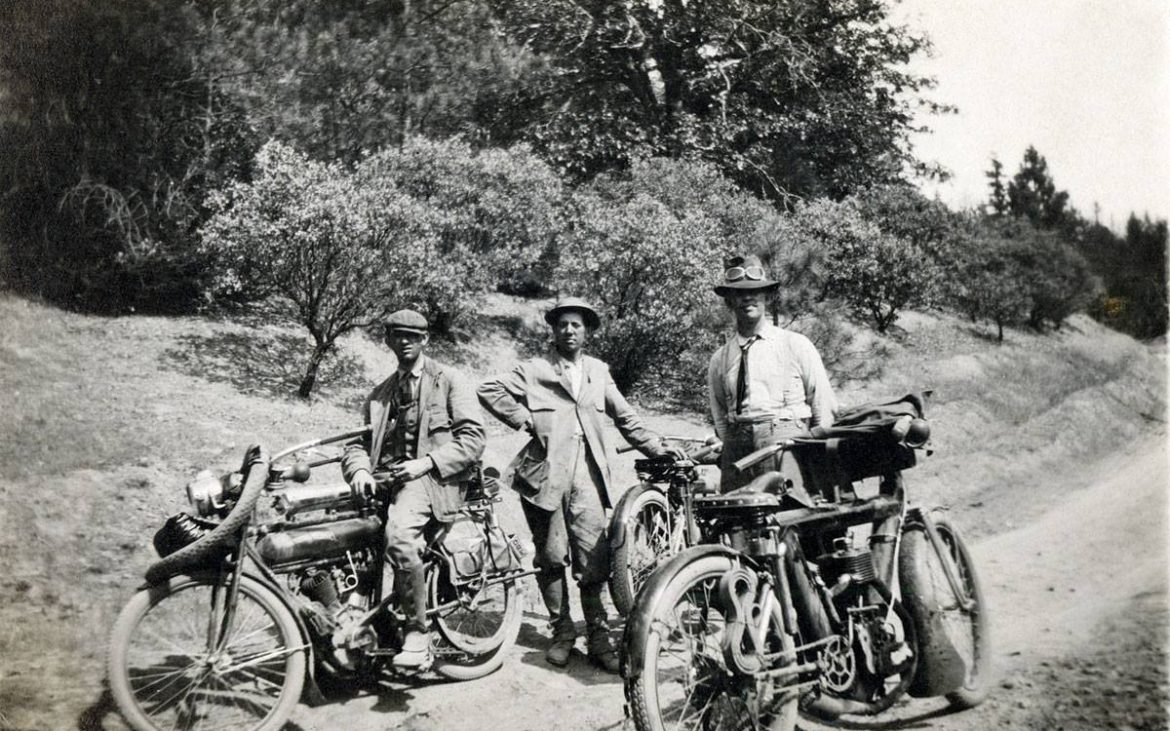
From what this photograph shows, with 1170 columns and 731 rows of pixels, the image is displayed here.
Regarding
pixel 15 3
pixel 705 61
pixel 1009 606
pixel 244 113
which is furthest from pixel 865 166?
pixel 15 3

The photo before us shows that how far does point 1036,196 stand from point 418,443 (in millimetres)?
12550

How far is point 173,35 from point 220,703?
7.22 m

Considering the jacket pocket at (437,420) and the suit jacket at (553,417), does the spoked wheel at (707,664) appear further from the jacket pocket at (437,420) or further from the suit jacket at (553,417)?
the jacket pocket at (437,420)

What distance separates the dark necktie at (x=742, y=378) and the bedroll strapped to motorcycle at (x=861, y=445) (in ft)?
2.24

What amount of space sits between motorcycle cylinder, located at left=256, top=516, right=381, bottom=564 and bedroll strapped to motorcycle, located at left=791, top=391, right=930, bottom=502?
6.96ft

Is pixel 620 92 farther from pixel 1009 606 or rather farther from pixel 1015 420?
pixel 1009 606

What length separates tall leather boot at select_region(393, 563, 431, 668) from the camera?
3963 millimetres

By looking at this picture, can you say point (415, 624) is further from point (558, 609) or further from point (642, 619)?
point (642, 619)

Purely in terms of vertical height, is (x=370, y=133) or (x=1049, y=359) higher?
(x=370, y=133)

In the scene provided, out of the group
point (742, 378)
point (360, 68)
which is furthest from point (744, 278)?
point (360, 68)

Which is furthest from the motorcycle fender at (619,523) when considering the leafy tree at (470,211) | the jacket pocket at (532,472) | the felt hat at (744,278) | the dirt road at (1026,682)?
the leafy tree at (470,211)

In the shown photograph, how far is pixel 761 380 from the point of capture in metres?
4.66

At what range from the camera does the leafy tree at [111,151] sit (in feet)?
20.9

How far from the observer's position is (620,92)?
17734 mm
